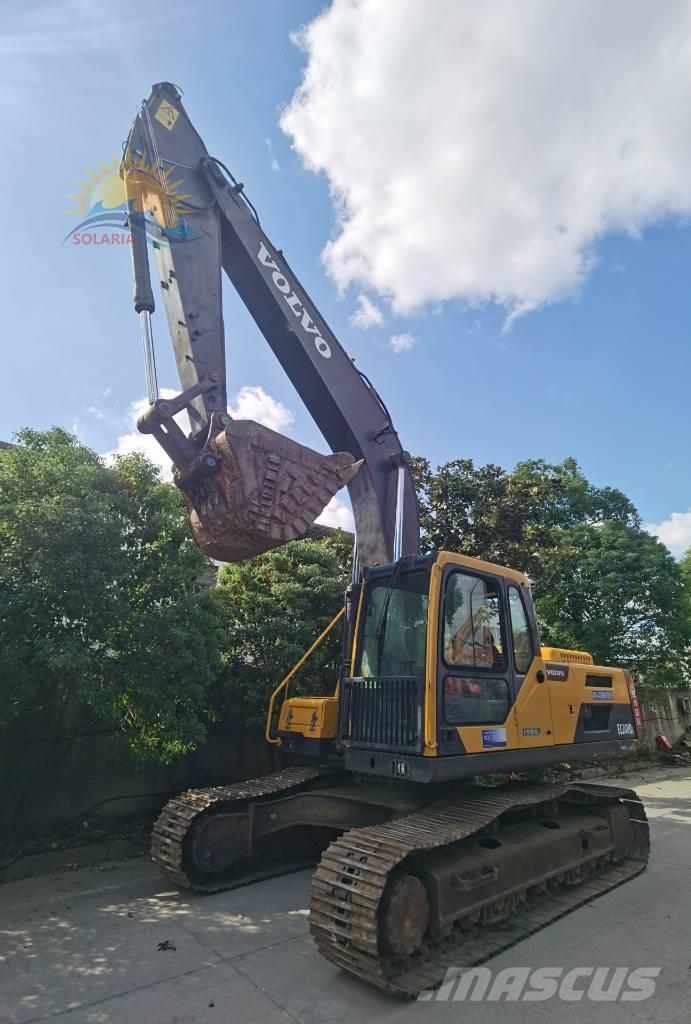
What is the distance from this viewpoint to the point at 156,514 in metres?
6.11

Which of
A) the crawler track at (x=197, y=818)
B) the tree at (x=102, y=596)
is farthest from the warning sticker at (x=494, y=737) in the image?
the tree at (x=102, y=596)

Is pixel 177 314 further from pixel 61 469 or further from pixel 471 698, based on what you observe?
pixel 471 698

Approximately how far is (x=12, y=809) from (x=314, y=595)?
4.26 metres

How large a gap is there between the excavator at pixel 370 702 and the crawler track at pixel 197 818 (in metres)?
0.02

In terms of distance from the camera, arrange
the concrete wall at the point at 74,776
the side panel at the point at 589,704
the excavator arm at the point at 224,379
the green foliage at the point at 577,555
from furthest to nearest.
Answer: the green foliage at the point at 577,555, the concrete wall at the point at 74,776, the side panel at the point at 589,704, the excavator arm at the point at 224,379

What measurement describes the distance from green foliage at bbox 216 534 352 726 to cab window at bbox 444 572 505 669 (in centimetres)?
346

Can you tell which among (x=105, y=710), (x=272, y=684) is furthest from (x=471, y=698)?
(x=272, y=684)

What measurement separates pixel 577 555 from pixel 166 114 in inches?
430

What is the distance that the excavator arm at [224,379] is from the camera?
187 inches

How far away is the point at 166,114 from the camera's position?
5.96 meters

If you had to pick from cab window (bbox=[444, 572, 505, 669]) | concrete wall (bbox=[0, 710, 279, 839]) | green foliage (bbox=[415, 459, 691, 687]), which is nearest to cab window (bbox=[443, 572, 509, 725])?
cab window (bbox=[444, 572, 505, 669])

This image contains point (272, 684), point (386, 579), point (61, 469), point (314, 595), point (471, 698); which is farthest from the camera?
point (314, 595)

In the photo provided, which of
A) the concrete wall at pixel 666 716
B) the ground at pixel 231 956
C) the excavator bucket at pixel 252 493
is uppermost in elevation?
the excavator bucket at pixel 252 493

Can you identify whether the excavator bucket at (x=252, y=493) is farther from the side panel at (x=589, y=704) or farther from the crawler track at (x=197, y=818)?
the side panel at (x=589, y=704)
